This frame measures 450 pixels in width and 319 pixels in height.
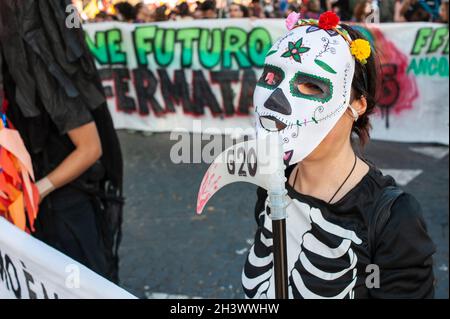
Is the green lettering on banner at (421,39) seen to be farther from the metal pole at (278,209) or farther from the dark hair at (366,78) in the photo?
the metal pole at (278,209)

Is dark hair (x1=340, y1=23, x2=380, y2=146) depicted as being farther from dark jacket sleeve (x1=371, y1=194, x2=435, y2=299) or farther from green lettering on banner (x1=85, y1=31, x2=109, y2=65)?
green lettering on banner (x1=85, y1=31, x2=109, y2=65)

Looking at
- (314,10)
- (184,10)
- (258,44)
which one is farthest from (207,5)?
(314,10)

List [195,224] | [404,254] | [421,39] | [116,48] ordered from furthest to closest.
Answer: [116,48] < [421,39] < [195,224] < [404,254]

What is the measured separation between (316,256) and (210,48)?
652 cm

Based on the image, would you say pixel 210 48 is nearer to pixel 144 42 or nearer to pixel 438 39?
pixel 144 42

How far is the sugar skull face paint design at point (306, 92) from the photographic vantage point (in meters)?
1.58

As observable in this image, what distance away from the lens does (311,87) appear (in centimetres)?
163

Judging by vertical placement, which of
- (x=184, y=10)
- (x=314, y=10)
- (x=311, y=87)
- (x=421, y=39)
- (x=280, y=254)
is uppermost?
(x=311, y=87)

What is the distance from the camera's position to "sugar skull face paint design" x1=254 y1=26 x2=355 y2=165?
1.58 metres

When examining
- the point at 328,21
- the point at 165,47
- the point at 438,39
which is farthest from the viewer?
the point at 165,47

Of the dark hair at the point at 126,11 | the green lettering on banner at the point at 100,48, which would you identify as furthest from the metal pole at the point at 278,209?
the dark hair at the point at 126,11

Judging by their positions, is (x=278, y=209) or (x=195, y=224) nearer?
(x=278, y=209)

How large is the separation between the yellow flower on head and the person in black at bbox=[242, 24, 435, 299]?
0.15 feet

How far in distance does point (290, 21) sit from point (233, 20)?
6197mm
